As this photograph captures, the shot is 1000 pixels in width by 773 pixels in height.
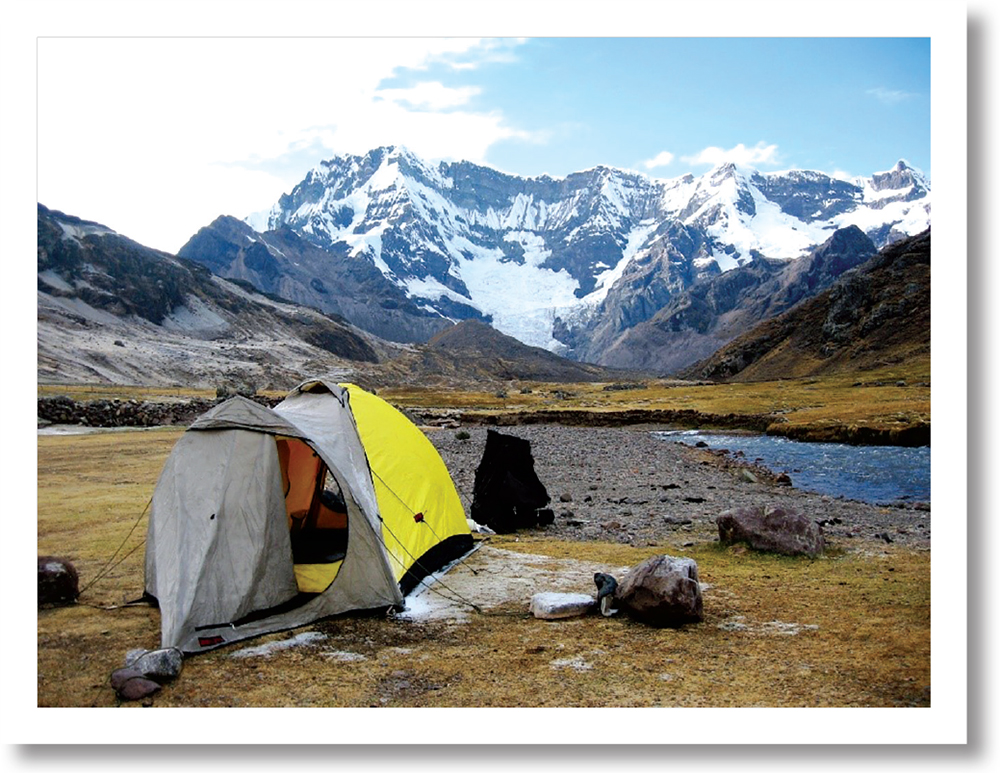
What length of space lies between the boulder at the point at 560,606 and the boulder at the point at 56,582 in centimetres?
620

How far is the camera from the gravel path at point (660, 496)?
1666 centimetres

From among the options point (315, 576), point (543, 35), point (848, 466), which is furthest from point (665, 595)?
point (848, 466)

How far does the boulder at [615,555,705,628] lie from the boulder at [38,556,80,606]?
290 inches

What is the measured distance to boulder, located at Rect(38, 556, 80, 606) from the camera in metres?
10.1

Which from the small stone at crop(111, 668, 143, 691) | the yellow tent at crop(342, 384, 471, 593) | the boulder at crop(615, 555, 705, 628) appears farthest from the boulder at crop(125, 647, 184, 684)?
the boulder at crop(615, 555, 705, 628)

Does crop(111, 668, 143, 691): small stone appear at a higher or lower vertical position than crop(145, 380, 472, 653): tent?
lower

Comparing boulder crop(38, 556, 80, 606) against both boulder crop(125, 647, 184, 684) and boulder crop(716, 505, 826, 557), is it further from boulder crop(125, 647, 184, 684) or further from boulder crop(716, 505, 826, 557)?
boulder crop(716, 505, 826, 557)

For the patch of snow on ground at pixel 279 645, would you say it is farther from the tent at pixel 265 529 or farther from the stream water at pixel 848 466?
the stream water at pixel 848 466

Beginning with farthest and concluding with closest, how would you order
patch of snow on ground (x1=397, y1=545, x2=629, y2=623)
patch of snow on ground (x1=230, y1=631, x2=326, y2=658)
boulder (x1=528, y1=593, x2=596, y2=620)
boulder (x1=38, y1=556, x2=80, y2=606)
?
patch of snow on ground (x1=397, y1=545, x2=629, y2=623) < boulder (x1=38, y1=556, x2=80, y2=606) < boulder (x1=528, y1=593, x2=596, y2=620) < patch of snow on ground (x1=230, y1=631, x2=326, y2=658)

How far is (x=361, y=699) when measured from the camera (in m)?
7.68

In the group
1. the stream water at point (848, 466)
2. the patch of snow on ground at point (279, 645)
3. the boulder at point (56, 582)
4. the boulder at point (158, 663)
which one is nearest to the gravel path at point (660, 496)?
the stream water at point (848, 466)

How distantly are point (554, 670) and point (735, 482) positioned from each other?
19.8 meters
